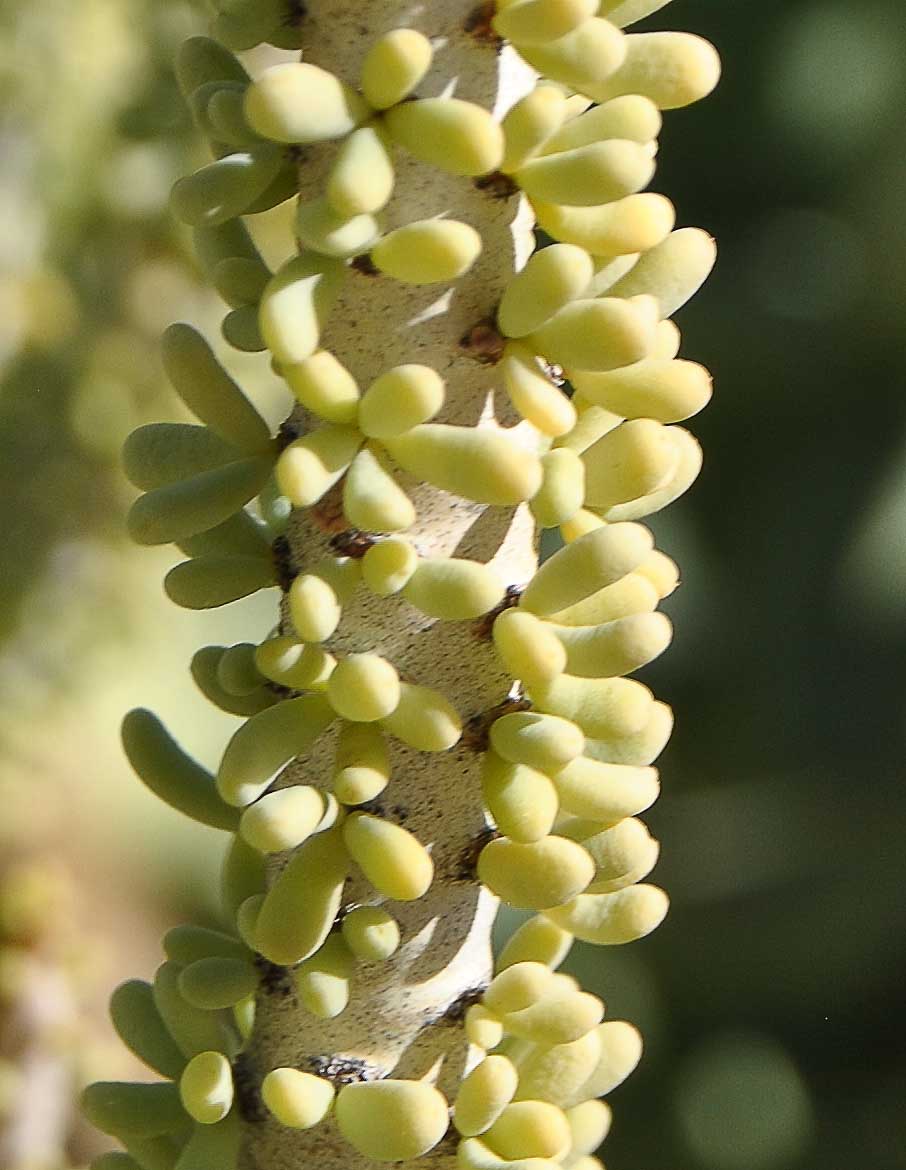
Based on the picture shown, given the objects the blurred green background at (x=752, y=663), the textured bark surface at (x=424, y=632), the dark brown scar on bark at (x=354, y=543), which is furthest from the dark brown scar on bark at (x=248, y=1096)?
the blurred green background at (x=752, y=663)

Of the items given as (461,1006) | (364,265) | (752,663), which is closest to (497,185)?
(364,265)

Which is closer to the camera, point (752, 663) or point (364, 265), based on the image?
point (364, 265)

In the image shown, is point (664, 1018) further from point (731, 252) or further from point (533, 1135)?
point (533, 1135)

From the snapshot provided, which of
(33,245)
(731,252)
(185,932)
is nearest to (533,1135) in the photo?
(185,932)

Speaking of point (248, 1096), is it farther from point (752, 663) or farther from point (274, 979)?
point (752, 663)

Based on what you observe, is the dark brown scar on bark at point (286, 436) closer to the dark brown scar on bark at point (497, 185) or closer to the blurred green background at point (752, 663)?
the dark brown scar on bark at point (497, 185)

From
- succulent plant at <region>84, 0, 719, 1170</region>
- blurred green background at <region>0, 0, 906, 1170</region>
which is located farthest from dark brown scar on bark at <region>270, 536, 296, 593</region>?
blurred green background at <region>0, 0, 906, 1170</region>
